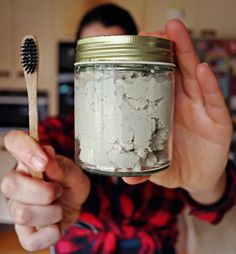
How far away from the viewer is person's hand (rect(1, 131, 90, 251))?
0.89 feet

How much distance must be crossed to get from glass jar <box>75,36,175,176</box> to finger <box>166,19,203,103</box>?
0.05 metres

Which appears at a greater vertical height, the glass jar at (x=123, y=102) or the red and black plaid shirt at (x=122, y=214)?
the glass jar at (x=123, y=102)

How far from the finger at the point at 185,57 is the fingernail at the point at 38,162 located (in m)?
0.14

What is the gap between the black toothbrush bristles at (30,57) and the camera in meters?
0.23

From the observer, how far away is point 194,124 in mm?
326

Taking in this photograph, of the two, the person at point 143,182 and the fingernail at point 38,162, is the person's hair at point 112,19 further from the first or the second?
the fingernail at point 38,162

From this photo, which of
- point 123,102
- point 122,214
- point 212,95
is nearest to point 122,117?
point 123,102

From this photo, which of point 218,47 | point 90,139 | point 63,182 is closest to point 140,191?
point 63,182

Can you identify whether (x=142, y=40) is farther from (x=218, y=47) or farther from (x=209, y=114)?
(x=218, y=47)

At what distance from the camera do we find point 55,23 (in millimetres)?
1516

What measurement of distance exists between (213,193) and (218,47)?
3.82ft

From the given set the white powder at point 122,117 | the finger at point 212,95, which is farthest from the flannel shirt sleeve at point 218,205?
the white powder at point 122,117

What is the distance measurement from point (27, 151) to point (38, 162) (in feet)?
0.05

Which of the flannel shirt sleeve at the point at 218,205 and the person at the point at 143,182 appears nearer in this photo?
the person at the point at 143,182
